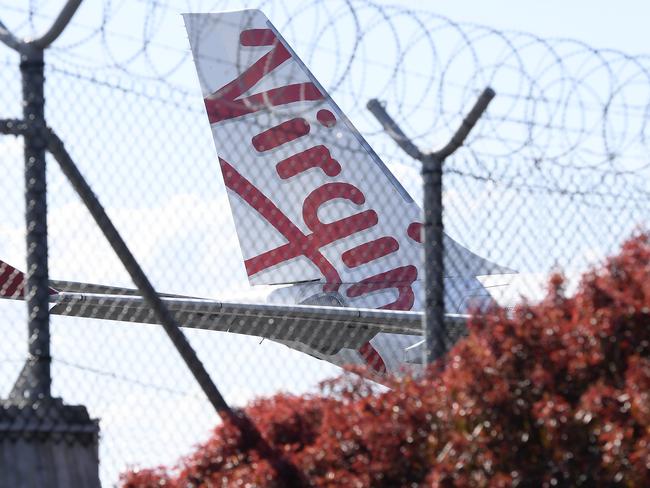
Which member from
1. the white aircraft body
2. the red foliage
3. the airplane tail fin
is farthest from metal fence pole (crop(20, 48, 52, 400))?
the white aircraft body

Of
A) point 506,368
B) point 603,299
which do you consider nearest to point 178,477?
point 506,368

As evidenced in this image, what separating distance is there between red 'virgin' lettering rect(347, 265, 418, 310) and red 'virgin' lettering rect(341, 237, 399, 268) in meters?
0.28

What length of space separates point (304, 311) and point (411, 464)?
10629 millimetres

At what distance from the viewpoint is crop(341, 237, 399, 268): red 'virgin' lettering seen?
19266mm

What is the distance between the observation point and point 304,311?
16000 millimetres

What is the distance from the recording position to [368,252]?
20.1 metres

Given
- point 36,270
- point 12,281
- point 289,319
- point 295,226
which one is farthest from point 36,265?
point 295,226

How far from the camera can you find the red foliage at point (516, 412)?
4.99 metres

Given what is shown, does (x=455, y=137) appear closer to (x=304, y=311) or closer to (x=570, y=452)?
(x=570, y=452)

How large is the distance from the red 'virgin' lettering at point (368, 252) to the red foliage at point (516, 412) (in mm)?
13428

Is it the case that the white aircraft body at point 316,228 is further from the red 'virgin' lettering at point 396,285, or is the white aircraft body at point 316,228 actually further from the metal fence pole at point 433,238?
the metal fence pole at point 433,238

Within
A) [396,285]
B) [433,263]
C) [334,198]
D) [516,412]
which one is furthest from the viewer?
[334,198]

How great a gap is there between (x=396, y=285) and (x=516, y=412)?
46.0ft

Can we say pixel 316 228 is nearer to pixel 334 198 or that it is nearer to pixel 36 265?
pixel 334 198
